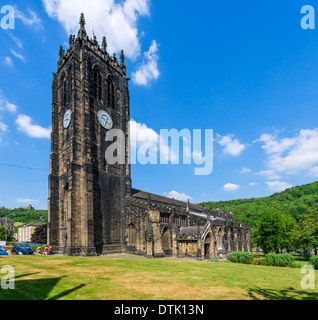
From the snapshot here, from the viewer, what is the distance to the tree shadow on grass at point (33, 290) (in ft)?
29.4

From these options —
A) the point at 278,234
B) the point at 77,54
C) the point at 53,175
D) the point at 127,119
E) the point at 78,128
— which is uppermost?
the point at 77,54

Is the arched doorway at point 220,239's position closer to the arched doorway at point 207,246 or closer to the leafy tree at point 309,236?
the arched doorway at point 207,246

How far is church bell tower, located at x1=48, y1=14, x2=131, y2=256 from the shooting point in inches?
1256

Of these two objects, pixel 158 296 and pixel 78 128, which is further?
pixel 78 128

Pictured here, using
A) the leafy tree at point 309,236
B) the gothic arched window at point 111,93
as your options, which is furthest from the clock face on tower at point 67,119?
the leafy tree at point 309,236

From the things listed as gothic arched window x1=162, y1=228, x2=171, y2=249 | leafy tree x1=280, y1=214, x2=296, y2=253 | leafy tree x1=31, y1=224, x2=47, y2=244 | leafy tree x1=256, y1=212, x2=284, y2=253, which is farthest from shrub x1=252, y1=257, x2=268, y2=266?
leafy tree x1=31, y1=224, x2=47, y2=244

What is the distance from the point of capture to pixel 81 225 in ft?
103

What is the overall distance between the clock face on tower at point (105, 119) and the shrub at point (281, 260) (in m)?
31.0

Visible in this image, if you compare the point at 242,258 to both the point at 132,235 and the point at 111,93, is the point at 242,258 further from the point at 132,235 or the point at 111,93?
the point at 111,93

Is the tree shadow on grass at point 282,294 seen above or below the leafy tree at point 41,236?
above
